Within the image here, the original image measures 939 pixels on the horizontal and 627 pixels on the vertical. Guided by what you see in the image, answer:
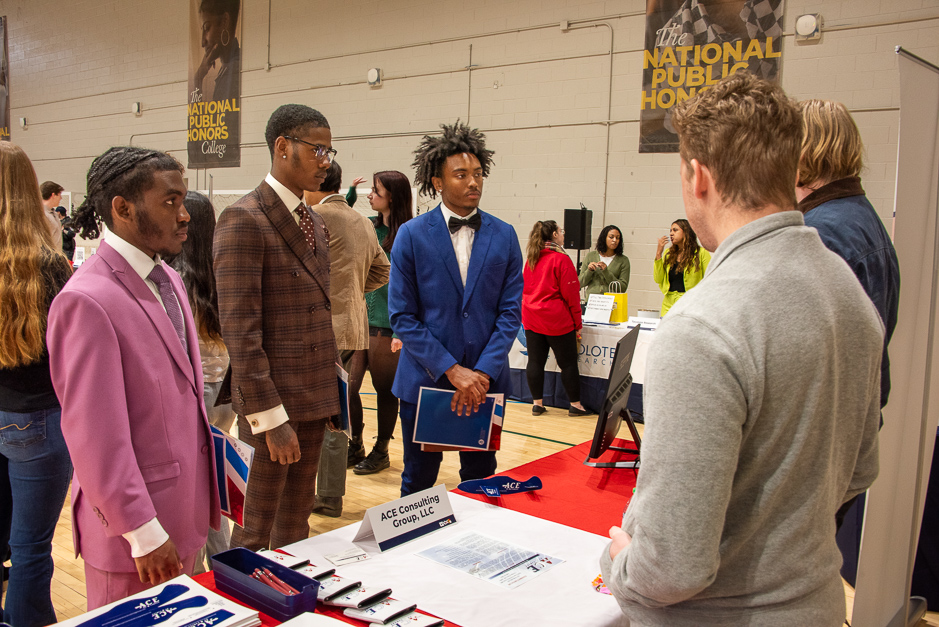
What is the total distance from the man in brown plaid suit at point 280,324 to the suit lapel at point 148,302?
1.20 ft

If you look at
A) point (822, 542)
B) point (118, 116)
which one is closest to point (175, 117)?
point (118, 116)

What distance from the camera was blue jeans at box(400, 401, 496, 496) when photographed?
2322 millimetres

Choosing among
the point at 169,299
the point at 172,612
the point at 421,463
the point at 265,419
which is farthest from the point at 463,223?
the point at 172,612

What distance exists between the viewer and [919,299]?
77.6 inches

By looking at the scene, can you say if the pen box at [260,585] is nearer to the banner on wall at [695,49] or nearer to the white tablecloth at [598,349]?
the white tablecloth at [598,349]

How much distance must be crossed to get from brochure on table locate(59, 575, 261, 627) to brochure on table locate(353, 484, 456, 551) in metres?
0.34

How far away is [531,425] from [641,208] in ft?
9.90

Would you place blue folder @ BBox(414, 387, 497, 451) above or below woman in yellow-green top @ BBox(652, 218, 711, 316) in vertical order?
below

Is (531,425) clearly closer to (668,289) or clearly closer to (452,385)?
(668,289)

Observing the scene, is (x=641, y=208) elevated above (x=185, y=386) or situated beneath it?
elevated above

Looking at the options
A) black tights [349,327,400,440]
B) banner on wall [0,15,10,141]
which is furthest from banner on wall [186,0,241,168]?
black tights [349,327,400,440]

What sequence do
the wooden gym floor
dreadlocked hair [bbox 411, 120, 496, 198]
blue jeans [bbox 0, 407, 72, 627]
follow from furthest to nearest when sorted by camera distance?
1. the wooden gym floor
2. dreadlocked hair [bbox 411, 120, 496, 198]
3. blue jeans [bbox 0, 407, 72, 627]

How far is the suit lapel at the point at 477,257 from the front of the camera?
7.75ft

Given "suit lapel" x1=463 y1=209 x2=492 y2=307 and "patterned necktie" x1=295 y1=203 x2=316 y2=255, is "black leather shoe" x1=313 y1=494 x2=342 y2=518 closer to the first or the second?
"suit lapel" x1=463 y1=209 x2=492 y2=307
